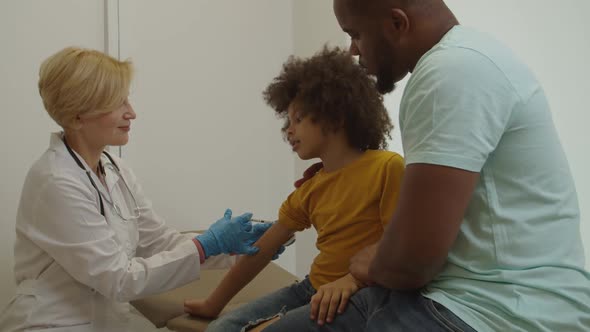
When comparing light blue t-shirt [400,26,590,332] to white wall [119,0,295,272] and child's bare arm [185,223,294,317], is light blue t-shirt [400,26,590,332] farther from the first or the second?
white wall [119,0,295,272]

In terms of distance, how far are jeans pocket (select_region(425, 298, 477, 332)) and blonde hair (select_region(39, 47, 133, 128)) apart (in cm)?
121

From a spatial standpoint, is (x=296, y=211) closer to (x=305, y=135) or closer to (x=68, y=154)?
(x=305, y=135)

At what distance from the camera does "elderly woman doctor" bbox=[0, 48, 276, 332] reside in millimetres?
1602

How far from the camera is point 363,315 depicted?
3.67 ft

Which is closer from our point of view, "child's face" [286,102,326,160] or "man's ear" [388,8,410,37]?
"man's ear" [388,8,410,37]

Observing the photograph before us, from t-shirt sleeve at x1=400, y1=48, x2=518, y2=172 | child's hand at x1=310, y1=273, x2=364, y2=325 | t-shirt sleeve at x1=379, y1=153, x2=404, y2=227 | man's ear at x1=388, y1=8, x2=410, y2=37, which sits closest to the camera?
t-shirt sleeve at x1=400, y1=48, x2=518, y2=172

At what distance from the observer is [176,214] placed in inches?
107

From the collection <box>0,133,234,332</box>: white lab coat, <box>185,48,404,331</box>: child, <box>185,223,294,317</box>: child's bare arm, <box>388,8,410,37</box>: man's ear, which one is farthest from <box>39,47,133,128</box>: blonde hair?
<box>388,8,410,37</box>: man's ear

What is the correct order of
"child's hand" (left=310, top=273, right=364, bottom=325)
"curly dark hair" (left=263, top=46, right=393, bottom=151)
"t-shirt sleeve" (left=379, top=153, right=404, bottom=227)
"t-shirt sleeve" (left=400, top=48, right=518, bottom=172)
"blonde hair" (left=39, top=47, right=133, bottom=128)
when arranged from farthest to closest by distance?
"blonde hair" (left=39, top=47, right=133, bottom=128), "curly dark hair" (left=263, top=46, right=393, bottom=151), "t-shirt sleeve" (left=379, top=153, right=404, bottom=227), "child's hand" (left=310, top=273, right=364, bottom=325), "t-shirt sleeve" (left=400, top=48, right=518, bottom=172)

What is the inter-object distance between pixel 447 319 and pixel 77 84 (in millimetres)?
1294

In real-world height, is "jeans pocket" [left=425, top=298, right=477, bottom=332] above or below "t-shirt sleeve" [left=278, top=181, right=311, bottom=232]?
above

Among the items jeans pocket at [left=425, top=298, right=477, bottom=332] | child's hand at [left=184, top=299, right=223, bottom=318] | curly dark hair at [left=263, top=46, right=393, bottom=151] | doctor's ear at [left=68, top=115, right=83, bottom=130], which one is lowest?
child's hand at [left=184, top=299, right=223, bottom=318]

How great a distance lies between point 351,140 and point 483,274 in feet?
2.23

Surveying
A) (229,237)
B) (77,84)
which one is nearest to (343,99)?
(229,237)
